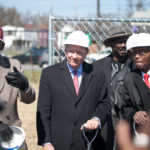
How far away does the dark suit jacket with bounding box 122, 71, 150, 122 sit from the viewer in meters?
2.53

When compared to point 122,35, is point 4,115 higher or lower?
lower

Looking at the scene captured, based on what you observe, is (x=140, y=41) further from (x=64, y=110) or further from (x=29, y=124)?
(x=29, y=124)

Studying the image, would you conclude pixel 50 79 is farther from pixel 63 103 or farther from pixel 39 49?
pixel 39 49

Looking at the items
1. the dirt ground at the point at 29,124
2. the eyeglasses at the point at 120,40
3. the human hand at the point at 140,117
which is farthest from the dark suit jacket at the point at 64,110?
the dirt ground at the point at 29,124

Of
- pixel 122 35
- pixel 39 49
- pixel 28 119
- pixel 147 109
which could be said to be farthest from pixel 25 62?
pixel 147 109

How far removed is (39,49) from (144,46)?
83.4 feet

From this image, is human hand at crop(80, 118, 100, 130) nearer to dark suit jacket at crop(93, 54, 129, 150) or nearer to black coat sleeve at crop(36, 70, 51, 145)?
black coat sleeve at crop(36, 70, 51, 145)

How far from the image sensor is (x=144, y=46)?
263cm

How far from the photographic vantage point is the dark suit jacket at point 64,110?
2.66 m

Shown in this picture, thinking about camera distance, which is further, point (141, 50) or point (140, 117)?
point (141, 50)

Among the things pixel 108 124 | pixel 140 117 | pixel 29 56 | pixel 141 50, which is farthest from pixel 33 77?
pixel 140 117

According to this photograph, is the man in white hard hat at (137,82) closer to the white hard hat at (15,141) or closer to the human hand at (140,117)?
the human hand at (140,117)

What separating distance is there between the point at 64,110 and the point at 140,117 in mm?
685

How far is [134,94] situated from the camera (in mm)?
2545
